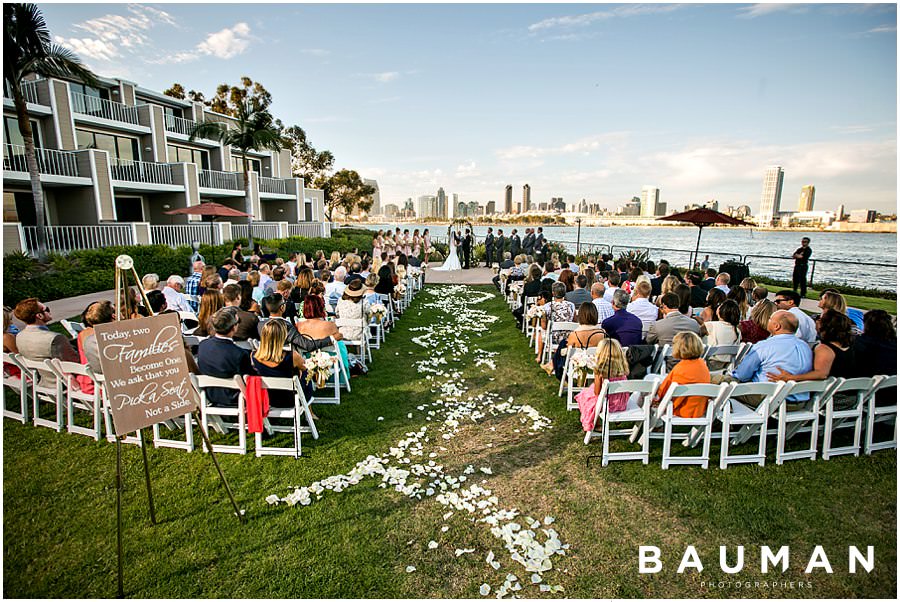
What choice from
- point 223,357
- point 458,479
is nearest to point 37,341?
point 223,357

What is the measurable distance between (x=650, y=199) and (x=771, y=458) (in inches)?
2797

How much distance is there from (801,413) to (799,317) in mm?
2032

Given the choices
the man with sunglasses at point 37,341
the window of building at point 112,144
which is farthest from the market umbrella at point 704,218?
the window of building at point 112,144

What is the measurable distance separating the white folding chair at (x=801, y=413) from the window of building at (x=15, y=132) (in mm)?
27500

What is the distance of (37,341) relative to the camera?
5.20 metres

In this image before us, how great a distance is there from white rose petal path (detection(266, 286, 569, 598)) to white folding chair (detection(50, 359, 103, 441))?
8.38 feet

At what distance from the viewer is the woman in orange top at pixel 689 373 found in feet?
14.4

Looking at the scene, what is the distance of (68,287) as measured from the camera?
12445 mm

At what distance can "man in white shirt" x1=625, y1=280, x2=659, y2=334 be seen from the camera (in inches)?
272

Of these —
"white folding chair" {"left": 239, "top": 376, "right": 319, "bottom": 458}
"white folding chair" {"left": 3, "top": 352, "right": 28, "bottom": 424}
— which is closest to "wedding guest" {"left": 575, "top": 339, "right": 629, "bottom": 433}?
"white folding chair" {"left": 239, "top": 376, "right": 319, "bottom": 458}

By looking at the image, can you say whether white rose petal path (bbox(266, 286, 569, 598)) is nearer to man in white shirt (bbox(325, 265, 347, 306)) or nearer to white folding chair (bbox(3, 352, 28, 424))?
man in white shirt (bbox(325, 265, 347, 306))

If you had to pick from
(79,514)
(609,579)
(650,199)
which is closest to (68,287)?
(79,514)

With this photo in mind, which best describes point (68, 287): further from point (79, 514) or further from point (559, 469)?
point (559, 469)

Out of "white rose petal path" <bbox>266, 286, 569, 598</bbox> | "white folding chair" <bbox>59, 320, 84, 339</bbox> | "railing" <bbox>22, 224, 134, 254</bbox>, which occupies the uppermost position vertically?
"railing" <bbox>22, 224, 134, 254</bbox>
